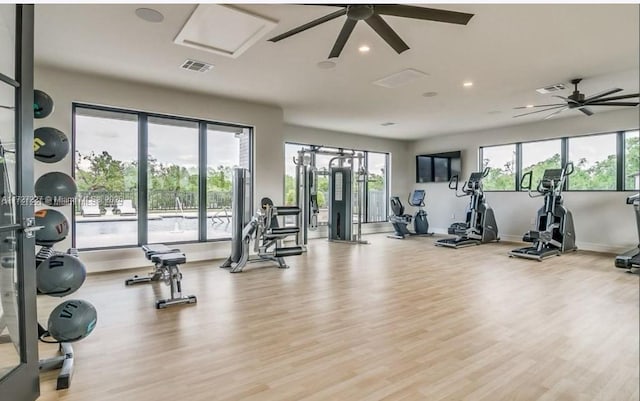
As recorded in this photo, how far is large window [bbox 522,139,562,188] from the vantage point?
7215 millimetres

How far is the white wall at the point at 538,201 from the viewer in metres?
6.35

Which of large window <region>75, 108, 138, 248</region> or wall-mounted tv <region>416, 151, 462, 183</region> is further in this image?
wall-mounted tv <region>416, 151, 462, 183</region>

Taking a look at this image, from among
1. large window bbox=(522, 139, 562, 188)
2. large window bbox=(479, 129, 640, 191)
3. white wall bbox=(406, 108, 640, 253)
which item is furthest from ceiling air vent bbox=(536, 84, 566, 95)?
large window bbox=(522, 139, 562, 188)

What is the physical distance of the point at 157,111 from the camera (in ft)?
17.3

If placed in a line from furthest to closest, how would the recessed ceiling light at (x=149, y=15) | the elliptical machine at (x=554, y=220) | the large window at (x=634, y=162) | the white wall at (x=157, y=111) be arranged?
the elliptical machine at (x=554, y=220) → the white wall at (x=157, y=111) → the recessed ceiling light at (x=149, y=15) → the large window at (x=634, y=162)

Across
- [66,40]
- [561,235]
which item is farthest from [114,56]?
[561,235]

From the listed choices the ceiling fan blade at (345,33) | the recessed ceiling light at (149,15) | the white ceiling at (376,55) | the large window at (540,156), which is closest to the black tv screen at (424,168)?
the large window at (540,156)

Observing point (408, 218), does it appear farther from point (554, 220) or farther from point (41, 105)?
point (41, 105)

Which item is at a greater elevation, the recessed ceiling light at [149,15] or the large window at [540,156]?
the recessed ceiling light at [149,15]

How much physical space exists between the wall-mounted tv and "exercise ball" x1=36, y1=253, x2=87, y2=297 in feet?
28.1

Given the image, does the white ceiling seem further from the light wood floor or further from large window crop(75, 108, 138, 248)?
the light wood floor

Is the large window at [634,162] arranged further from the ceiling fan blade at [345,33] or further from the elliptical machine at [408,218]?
the elliptical machine at [408,218]

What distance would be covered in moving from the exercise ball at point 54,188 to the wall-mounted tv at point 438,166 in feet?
27.9

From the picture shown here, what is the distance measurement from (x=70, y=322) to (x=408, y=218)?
24.8 feet
